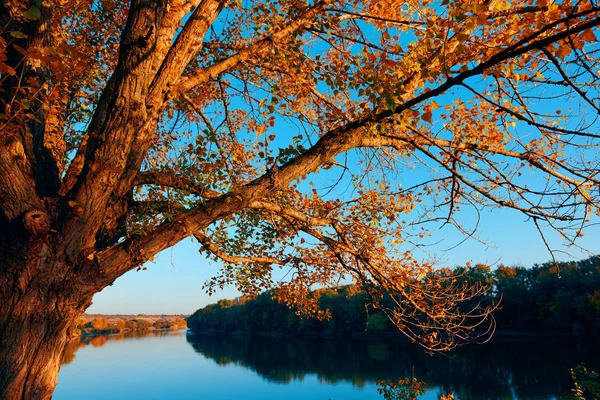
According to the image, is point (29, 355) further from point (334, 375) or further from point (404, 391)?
point (334, 375)

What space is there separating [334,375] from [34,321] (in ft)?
94.7

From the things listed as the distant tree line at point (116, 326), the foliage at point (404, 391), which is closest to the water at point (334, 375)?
the foliage at point (404, 391)

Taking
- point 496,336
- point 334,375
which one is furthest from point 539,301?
point 334,375

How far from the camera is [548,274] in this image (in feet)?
140

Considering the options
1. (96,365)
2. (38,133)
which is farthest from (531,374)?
(96,365)

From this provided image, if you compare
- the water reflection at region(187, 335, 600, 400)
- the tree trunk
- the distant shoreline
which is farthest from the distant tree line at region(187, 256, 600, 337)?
the tree trunk

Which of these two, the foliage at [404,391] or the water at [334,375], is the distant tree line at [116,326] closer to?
the water at [334,375]

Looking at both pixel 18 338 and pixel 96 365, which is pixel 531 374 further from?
pixel 96 365

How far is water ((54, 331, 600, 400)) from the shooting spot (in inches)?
883

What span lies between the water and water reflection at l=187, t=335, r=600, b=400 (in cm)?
5

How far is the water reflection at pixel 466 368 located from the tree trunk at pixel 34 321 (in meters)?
19.5

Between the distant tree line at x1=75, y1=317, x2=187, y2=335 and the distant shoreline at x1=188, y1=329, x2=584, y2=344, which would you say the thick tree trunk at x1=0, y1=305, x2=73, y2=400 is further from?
the distant tree line at x1=75, y1=317, x2=187, y2=335

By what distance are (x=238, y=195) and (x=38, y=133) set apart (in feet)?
6.68

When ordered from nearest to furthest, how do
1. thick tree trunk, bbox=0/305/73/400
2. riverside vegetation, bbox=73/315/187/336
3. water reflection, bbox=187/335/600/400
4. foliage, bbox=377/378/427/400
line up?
thick tree trunk, bbox=0/305/73/400, foliage, bbox=377/378/427/400, water reflection, bbox=187/335/600/400, riverside vegetation, bbox=73/315/187/336
